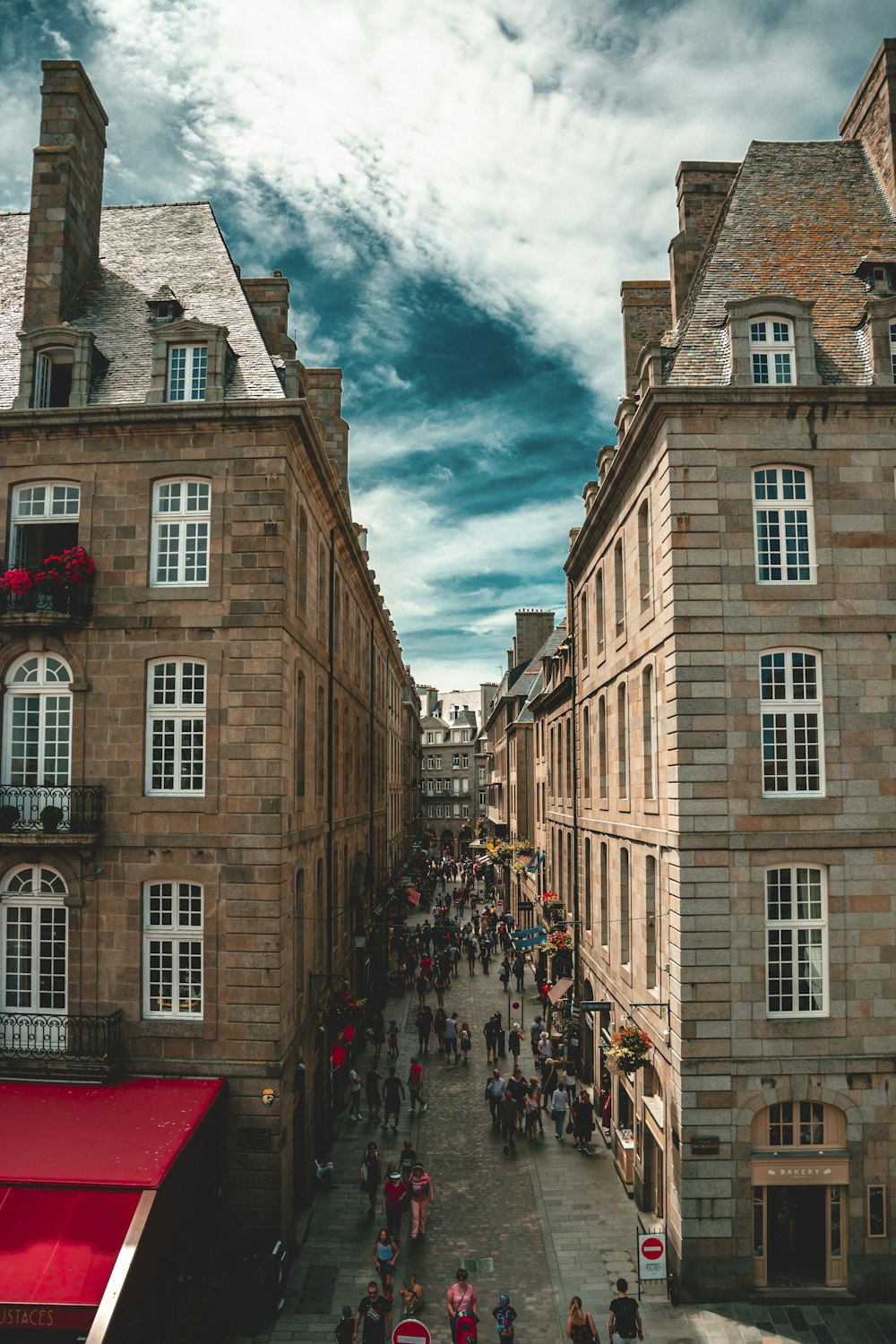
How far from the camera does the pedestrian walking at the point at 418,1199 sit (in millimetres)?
18359

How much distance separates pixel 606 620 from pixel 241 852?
1192 centimetres

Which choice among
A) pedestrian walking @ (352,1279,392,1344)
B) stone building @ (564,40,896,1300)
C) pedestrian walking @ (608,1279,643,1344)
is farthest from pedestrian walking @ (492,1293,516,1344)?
stone building @ (564,40,896,1300)

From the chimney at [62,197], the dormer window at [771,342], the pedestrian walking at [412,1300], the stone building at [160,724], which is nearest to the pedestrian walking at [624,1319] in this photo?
the pedestrian walking at [412,1300]

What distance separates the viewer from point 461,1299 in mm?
14164

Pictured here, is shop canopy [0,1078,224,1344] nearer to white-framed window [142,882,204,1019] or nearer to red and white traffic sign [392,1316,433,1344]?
white-framed window [142,882,204,1019]

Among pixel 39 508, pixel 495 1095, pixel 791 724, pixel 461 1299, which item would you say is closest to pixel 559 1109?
pixel 495 1095

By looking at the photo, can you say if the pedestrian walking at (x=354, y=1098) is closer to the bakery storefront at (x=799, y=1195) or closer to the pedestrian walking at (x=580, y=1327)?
the bakery storefront at (x=799, y=1195)

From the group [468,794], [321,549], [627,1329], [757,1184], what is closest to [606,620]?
[321,549]

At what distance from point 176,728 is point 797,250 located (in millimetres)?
16529

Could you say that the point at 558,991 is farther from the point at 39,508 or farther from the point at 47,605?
the point at 39,508

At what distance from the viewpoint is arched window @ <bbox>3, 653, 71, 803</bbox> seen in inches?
709

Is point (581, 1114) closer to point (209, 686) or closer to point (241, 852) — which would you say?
point (241, 852)

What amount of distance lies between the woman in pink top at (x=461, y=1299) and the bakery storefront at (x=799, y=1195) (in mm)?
5319

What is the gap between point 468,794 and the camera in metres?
113
